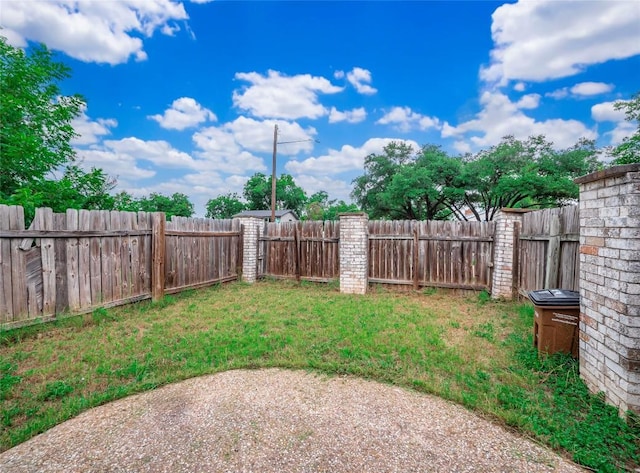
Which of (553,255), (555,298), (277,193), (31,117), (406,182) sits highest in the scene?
(277,193)

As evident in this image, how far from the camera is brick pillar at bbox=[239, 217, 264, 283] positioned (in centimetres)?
842

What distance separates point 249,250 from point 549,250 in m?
6.99

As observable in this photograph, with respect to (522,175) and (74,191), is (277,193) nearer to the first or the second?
(522,175)

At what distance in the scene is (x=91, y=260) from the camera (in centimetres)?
488

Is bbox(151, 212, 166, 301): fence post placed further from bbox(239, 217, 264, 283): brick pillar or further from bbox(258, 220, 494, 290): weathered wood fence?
bbox(258, 220, 494, 290): weathered wood fence

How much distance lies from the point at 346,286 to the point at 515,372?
4447mm

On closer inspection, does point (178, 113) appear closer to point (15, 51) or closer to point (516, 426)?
point (15, 51)

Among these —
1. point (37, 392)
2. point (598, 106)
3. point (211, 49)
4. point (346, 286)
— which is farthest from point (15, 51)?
point (598, 106)

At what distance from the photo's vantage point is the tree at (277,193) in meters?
35.6

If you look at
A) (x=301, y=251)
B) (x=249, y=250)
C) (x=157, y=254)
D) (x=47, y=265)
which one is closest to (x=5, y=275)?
(x=47, y=265)

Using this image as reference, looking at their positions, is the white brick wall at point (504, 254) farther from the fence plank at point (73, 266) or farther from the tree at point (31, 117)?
the tree at point (31, 117)

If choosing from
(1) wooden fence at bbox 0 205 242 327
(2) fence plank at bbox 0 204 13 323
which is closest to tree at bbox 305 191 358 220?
(1) wooden fence at bbox 0 205 242 327

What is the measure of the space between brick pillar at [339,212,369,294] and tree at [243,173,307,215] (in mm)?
29255

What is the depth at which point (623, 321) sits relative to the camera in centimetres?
224
